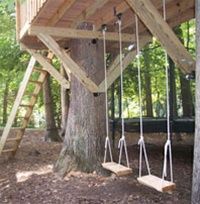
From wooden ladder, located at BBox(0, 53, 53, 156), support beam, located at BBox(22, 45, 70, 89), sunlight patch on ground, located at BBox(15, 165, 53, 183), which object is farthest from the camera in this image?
wooden ladder, located at BBox(0, 53, 53, 156)

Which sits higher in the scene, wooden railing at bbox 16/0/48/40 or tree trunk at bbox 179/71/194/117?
wooden railing at bbox 16/0/48/40

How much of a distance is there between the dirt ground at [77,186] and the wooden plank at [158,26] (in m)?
1.88

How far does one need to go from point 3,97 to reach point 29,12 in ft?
48.6

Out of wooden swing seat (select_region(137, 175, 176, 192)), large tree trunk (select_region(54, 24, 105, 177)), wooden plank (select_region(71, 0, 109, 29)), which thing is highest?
wooden plank (select_region(71, 0, 109, 29))

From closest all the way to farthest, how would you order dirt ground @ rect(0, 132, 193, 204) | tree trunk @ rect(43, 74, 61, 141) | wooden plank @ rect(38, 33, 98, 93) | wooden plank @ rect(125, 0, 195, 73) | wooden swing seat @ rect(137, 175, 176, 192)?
1. wooden swing seat @ rect(137, 175, 176, 192)
2. wooden plank @ rect(125, 0, 195, 73)
3. dirt ground @ rect(0, 132, 193, 204)
4. wooden plank @ rect(38, 33, 98, 93)
5. tree trunk @ rect(43, 74, 61, 141)

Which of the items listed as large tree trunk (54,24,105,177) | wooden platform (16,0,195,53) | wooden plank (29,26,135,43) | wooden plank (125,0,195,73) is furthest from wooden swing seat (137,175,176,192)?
wooden plank (29,26,135,43)

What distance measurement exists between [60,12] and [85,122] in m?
1.83

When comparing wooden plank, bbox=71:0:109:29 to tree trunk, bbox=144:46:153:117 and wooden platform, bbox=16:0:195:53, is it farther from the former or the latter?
tree trunk, bbox=144:46:153:117

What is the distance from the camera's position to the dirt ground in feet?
14.5

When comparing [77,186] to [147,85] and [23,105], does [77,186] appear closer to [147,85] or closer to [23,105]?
[23,105]

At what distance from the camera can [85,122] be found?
221 inches

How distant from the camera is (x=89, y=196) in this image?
4.50 meters

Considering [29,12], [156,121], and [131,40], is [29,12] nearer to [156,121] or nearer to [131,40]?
[131,40]

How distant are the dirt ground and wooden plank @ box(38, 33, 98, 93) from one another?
1.44 meters
